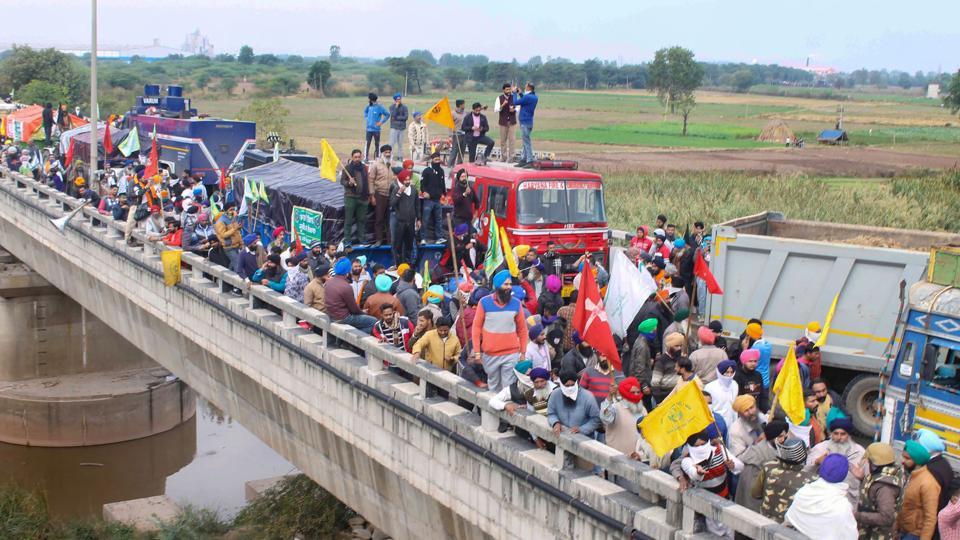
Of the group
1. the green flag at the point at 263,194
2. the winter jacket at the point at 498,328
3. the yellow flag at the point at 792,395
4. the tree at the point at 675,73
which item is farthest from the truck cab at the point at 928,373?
the tree at the point at 675,73

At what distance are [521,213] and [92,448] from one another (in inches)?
580

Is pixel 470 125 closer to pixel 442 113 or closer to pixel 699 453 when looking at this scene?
pixel 442 113

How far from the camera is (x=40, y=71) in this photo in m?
88.4

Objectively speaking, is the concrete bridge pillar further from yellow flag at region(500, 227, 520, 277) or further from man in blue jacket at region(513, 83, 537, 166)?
yellow flag at region(500, 227, 520, 277)

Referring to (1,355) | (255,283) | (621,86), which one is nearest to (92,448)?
(1,355)

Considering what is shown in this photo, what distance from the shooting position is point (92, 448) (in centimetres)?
2698

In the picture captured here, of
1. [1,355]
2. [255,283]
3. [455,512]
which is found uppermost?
[255,283]

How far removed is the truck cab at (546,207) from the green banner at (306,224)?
2420 mm

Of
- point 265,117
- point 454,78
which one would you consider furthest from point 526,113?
point 454,78

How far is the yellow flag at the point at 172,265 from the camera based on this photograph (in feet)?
57.4

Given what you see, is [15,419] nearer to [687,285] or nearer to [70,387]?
[70,387]

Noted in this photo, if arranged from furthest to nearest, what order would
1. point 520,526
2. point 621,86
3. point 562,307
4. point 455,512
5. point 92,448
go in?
1. point 621,86
2. point 92,448
3. point 562,307
4. point 455,512
5. point 520,526

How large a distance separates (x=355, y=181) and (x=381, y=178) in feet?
1.92

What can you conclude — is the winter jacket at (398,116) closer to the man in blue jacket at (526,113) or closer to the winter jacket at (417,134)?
the winter jacket at (417,134)
